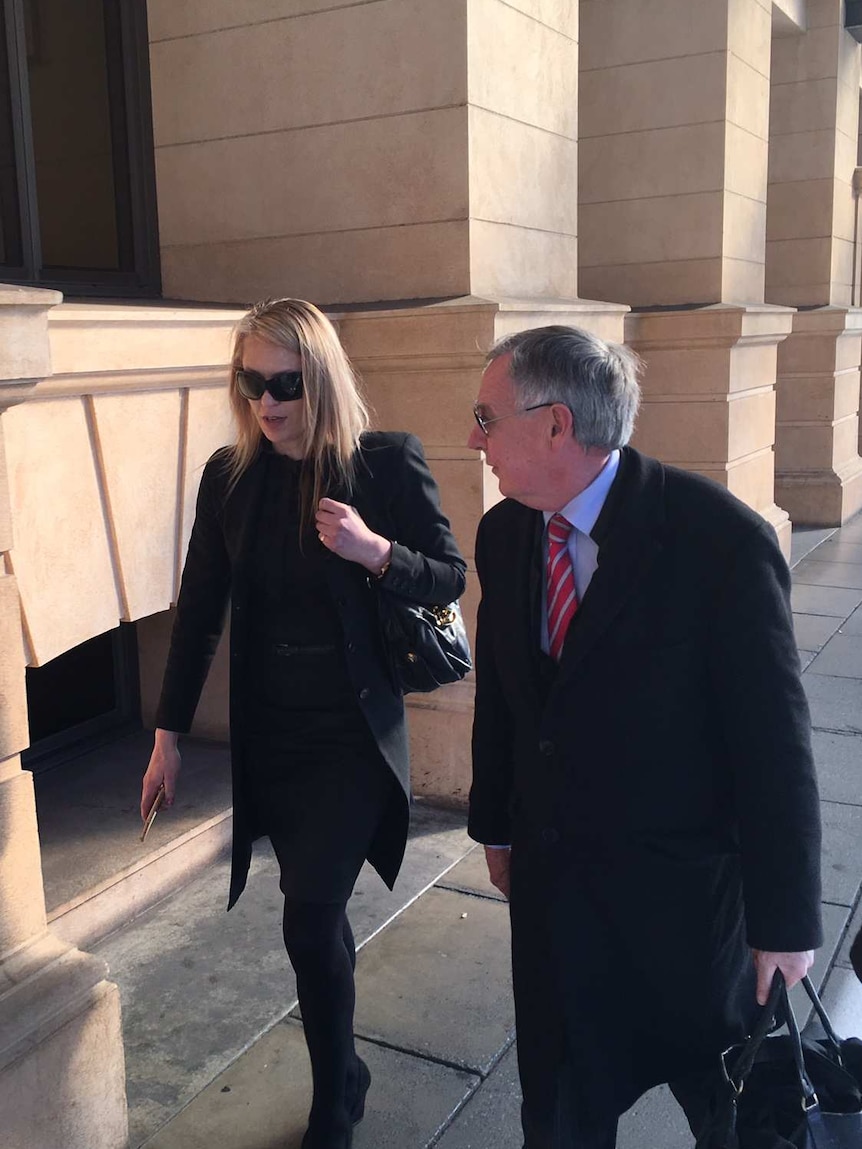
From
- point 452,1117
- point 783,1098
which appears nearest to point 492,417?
point 783,1098

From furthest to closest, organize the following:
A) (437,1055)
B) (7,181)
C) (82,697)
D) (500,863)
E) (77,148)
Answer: (82,697)
(77,148)
(7,181)
(437,1055)
(500,863)

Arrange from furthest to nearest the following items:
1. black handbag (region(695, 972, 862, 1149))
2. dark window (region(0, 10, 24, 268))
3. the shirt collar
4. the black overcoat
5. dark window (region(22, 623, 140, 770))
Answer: dark window (region(22, 623, 140, 770))
dark window (region(0, 10, 24, 268))
the shirt collar
the black overcoat
black handbag (region(695, 972, 862, 1149))

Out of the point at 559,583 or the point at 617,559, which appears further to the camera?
the point at 559,583

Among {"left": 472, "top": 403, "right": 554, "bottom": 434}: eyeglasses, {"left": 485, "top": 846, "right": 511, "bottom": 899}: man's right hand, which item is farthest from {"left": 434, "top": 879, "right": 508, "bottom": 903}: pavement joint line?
{"left": 472, "top": 403, "right": 554, "bottom": 434}: eyeglasses

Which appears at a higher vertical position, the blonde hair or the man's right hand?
the blonde hair

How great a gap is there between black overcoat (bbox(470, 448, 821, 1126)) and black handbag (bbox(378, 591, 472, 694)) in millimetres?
573

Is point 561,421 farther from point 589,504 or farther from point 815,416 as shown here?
point 815,416

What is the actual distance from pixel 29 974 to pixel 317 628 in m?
1.09

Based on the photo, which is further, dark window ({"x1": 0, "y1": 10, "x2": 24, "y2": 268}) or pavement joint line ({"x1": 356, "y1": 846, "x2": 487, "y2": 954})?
dark window ({"x1": 0, "y1": 10, "x2": 24, "y2": 268})

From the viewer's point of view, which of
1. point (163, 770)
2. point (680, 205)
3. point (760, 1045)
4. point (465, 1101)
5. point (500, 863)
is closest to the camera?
point (760, 1045)

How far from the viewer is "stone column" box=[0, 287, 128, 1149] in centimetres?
271

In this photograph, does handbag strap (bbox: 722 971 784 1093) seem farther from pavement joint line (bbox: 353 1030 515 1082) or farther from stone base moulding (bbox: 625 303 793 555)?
stone base moulding (bbox: 625 303 793 555)

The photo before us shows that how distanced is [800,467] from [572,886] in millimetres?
11058

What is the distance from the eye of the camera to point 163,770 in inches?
125
